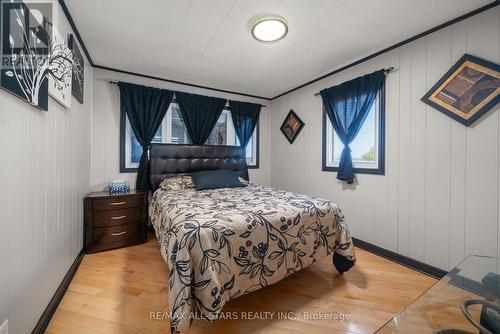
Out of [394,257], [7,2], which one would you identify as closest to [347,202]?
[394,257]

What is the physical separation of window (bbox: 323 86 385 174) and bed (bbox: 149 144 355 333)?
42.1 inches

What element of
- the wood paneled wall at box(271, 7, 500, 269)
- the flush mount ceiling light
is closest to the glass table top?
the wood paneled wall at box(271, 7, 500, 269)

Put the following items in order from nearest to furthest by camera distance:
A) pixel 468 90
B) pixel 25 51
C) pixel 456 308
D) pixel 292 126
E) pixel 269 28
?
1. pixel 456 308
2. pixel 25 51
3. pixel 468 90
4. pixel 269 28
5. pixel 292 126

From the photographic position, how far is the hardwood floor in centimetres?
136

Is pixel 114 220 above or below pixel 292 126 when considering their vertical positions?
below

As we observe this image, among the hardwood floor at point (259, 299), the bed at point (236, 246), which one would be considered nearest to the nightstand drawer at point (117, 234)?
the hardwood floor at point (259, 299)

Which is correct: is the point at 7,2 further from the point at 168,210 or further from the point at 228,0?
the point at 168,210

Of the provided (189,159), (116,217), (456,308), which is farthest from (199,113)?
(456,308)

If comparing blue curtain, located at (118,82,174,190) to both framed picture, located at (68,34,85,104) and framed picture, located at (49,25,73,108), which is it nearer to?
framed picture, located at (68,34,85,104)

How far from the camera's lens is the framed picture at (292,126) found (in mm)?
3589

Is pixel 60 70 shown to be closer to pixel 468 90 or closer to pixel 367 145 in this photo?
pixel 367 145

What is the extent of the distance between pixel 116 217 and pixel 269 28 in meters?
2.73

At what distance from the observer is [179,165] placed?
10.6 feet

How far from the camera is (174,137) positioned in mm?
3389
